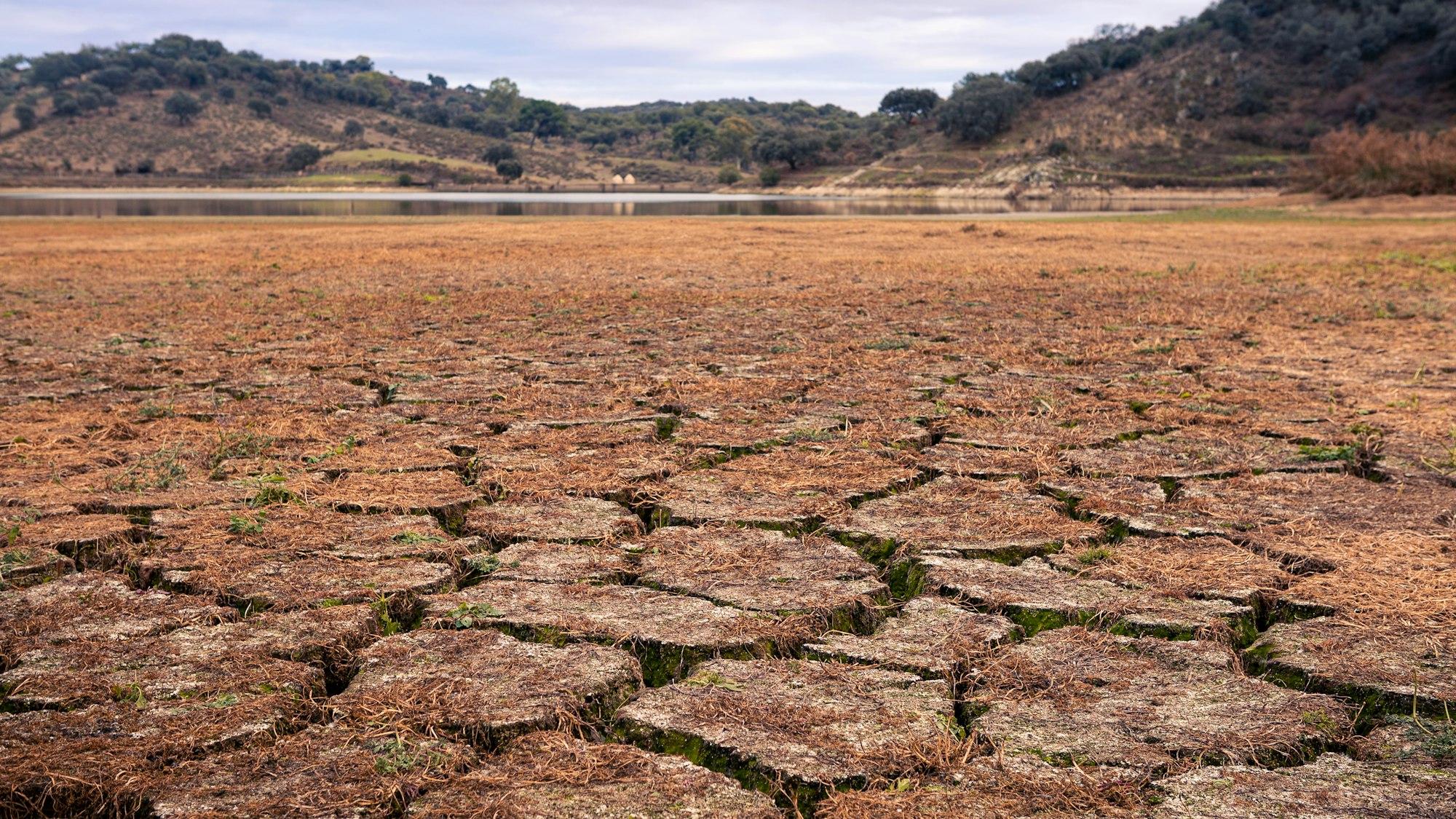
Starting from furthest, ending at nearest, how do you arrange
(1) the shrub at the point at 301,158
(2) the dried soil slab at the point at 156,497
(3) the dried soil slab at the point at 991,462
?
(1) the shrub at the point at 301,158 → (3) the dried soil slab at the point at 991,462 → (2) the dried soil slab at the point at 156,497

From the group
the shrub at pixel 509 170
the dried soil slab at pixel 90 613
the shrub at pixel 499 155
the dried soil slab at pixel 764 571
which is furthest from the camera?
the shrub at pixel 499 155

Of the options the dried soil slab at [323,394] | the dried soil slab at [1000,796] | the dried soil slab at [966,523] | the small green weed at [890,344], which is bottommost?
the dried soil slab at [1000,796]

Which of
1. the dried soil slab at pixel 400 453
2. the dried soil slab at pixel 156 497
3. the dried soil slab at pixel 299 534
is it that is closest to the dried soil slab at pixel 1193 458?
A: the dried soil slab at pixel 299 534

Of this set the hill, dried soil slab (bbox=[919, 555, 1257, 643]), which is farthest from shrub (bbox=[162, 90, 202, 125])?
dried soil slab (bbox=[919, 555, 1257, 643])

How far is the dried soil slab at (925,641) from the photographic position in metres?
2.78

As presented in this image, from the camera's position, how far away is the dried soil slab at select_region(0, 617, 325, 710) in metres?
2.53

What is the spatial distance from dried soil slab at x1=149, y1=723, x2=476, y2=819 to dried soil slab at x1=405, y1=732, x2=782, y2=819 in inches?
2.9

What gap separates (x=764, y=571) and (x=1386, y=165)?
39376 mm

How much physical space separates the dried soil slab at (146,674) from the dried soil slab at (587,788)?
0.66 metres

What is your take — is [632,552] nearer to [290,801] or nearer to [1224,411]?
[290,801]

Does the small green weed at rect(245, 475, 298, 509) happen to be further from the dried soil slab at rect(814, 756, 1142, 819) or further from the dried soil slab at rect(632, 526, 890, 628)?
the dried soil slab at rect(814, 756, 1142, 819)

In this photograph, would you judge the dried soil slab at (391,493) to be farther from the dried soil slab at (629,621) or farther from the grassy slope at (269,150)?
the grassy slope at (269,150)

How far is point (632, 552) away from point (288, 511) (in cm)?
143

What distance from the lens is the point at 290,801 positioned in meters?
2.10
